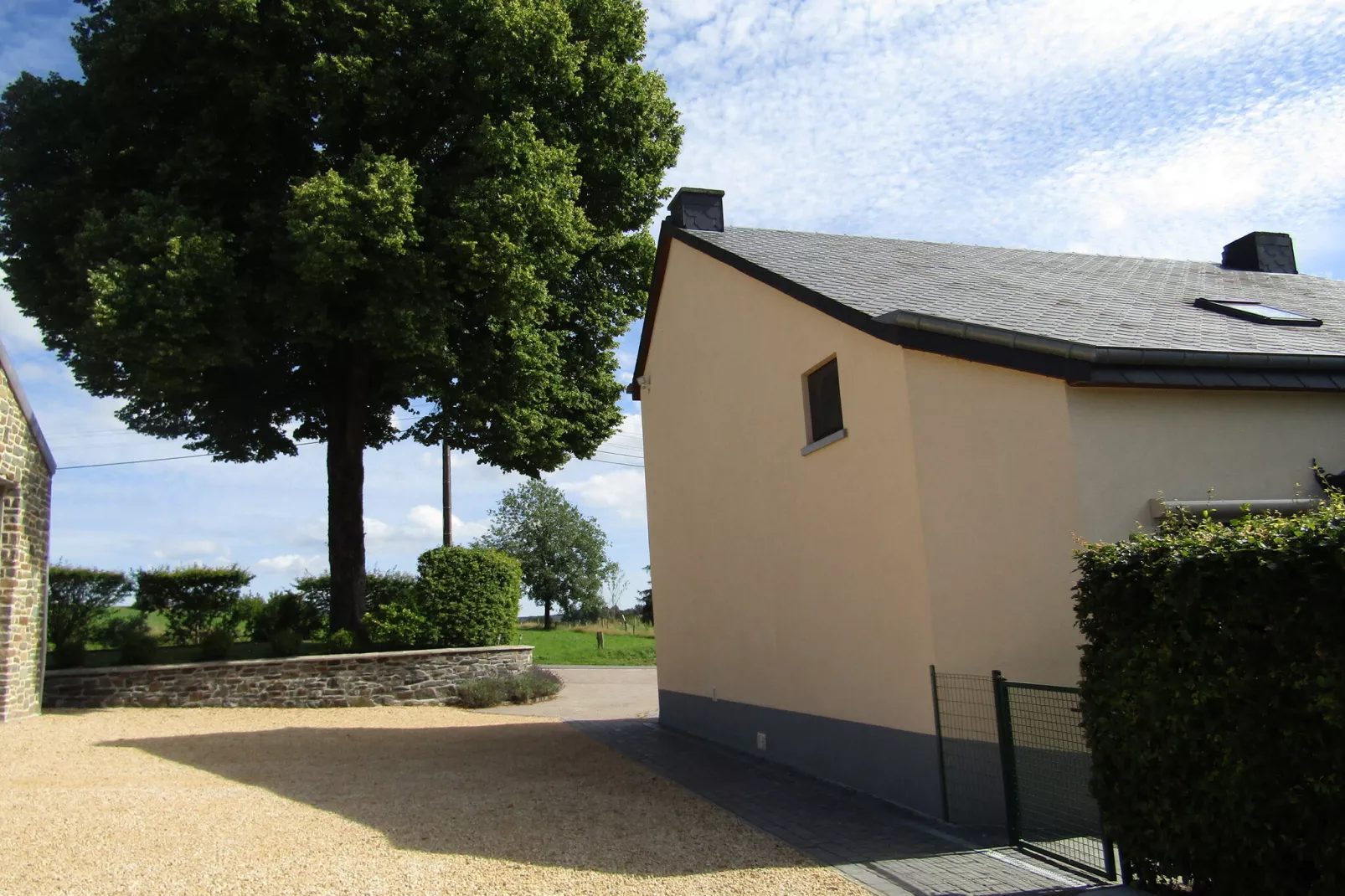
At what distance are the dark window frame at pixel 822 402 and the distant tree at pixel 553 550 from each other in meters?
38.6

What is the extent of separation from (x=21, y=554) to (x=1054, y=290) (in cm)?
1456

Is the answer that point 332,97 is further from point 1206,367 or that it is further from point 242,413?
point 1206,367

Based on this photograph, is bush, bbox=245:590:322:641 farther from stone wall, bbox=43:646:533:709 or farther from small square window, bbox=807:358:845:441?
small square window, bbox=807:358:845:441

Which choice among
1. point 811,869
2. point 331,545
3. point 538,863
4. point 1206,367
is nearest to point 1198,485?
point 1206,367

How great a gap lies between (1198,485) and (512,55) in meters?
13.3

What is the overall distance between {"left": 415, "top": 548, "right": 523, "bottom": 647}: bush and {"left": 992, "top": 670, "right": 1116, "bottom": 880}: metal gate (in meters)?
13.1

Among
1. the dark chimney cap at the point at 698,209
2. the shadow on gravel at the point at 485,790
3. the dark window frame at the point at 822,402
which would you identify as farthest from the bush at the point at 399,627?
the dark window frame at the point at 822,402

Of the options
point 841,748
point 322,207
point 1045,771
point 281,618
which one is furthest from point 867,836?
point 281,618

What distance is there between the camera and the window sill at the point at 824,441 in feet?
28.5

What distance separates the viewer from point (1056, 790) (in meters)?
6.35

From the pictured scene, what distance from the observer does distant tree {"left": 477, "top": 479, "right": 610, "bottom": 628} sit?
4712 centimetres

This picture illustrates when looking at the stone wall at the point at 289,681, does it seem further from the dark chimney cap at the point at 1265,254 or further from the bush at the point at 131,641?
the dark chimney cap at the point at 1265,254

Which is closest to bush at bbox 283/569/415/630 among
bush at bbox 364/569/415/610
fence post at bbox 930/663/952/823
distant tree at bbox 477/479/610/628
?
bush at bbox 364/569/415/610

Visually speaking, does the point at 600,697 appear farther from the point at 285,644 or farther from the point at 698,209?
the point at 698,209
